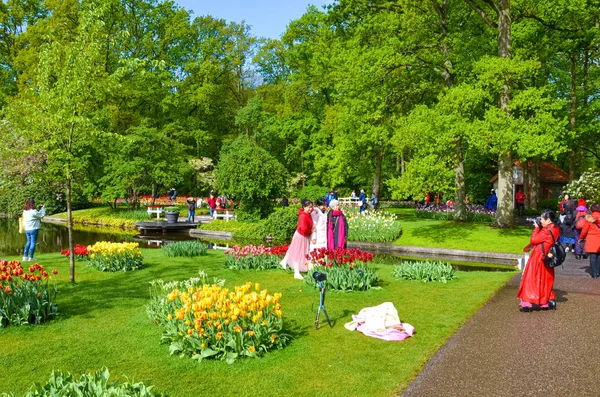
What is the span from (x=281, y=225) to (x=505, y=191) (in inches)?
415

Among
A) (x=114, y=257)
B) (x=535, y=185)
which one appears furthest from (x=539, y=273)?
(x=535, y=185)

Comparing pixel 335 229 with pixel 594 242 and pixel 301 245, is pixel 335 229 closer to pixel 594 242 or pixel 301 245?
pixel 301 245

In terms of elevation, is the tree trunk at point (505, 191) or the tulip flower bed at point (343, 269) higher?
the tree trunk at point (505, 191)

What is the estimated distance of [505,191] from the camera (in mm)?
21125

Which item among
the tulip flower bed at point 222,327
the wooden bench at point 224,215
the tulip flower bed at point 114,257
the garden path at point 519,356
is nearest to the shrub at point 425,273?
the garden path at point 519,356

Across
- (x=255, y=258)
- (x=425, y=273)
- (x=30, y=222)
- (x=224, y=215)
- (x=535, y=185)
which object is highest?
(x=535, y=185)

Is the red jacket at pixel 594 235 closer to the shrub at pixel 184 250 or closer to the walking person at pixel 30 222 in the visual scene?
the shrub at pixel 184 250

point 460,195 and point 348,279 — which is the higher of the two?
point 460,195

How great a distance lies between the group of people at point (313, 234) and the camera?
12125mm

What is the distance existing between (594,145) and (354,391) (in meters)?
44.4

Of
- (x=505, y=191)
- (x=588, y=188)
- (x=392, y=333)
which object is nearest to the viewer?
(x=392, y=333)

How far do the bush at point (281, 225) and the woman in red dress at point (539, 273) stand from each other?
594 inches

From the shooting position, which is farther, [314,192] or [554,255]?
[314,192]

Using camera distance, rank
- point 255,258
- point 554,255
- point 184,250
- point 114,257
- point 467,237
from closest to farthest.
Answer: point 554,255 < point 114,257 < point 255,258 < point 184,250 < point 467,237
